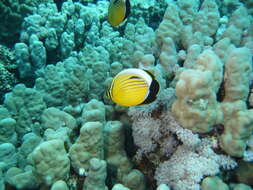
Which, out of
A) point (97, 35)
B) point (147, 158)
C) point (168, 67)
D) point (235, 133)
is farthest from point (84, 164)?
point (97, 35)

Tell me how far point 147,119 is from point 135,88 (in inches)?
25.9

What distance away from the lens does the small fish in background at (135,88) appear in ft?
5.64

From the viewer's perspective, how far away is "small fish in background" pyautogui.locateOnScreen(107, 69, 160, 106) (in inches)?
67.7

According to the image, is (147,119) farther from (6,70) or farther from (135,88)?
(6,70)

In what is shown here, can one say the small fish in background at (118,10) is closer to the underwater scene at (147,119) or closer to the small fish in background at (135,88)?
the underwater scene at (147,119)

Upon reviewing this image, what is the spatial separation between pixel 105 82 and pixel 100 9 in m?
4.77

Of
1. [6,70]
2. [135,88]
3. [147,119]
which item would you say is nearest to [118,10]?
[147,119]

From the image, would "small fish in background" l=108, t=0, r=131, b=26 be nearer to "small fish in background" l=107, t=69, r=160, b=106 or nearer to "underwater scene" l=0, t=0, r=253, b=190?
"underwater scene" l=0, t=0, r=253, b=190

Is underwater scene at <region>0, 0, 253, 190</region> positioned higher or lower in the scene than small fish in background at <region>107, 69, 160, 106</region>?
lower

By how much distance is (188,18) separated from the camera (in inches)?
151

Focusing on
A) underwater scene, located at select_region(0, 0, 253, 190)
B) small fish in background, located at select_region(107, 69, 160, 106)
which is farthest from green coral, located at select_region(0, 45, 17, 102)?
small fish in background, located at select_region(107, 69, 160, 106)

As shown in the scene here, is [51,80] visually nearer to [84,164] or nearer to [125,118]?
[125,118]

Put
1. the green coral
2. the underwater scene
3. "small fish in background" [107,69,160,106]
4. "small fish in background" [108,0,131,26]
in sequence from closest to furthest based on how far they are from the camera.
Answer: "small fish in background" [107,69,160,106] → the underwater scene → "small fish in background" [108,0,131,26] → the green coral

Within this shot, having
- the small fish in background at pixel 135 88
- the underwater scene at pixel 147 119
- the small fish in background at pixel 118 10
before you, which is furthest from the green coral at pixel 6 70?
the small fish in background at pixel 135 88
